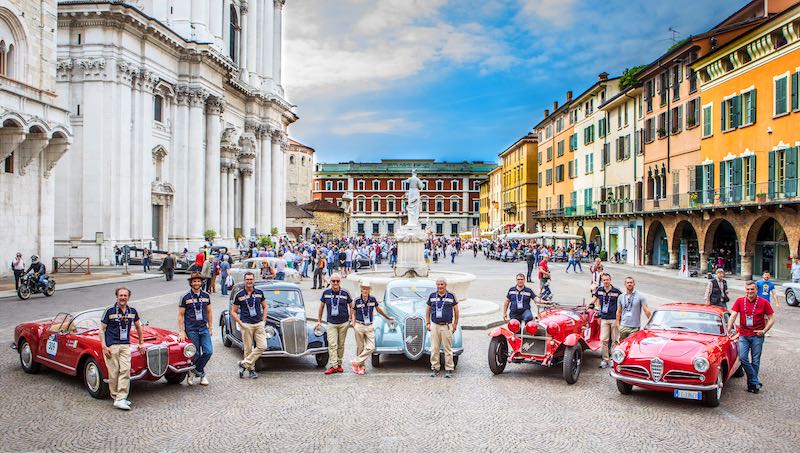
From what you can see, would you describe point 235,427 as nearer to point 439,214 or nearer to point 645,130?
point 645,130

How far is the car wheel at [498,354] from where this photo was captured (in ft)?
35.2

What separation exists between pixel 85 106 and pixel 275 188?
27103mm

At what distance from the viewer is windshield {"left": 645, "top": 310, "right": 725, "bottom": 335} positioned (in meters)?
9.97

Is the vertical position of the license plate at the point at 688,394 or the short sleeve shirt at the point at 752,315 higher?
the short sleeve shirt at the point at 752,315

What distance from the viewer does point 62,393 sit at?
30.9 feet

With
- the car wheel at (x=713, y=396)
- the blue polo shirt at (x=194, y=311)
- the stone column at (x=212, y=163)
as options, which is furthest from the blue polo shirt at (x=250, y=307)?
the stone column at (x=212, y=163)

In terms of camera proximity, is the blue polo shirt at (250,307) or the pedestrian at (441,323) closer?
the blue polo shirt at (250,307)

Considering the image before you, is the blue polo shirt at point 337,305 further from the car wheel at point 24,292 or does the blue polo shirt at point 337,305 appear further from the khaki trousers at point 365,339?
the car wheel at point 24,292

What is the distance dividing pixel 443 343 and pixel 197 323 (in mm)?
4085

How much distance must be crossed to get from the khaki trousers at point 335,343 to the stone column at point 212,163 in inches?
1423

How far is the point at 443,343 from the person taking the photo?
1086 cm

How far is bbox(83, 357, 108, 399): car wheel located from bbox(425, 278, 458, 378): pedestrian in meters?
5.08

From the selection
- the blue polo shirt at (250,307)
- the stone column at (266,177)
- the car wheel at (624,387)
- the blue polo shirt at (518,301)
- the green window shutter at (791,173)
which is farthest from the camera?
the stone column at (266,177)

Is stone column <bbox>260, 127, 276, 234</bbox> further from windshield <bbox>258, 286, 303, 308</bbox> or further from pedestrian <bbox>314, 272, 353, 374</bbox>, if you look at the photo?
pedestrian <bbox>314, 272, 353, 374</bbox>
